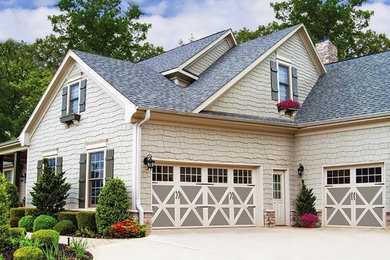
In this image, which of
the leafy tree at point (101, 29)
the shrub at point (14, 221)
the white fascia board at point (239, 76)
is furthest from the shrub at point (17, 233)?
the leafy tree at point (101, 29)

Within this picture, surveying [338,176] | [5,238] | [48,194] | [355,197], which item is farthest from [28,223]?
[355,197]

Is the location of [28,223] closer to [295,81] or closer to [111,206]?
[111,206]

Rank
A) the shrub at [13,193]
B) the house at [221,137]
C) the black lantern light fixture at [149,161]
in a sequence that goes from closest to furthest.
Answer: the black lantern light fixture at [149,161]
the house at [221,137]
the shrub at [13,193]

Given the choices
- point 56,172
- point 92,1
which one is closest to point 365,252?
point 56,172

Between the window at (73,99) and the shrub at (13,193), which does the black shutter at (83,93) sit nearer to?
the window at (73,99)

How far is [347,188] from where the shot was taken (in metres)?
16.4

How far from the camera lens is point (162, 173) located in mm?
14742

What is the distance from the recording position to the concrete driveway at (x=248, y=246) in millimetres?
10000

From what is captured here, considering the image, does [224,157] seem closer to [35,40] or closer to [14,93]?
[14,93]

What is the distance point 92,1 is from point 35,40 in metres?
5.89

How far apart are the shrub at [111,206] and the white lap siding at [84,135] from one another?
0.54 metres

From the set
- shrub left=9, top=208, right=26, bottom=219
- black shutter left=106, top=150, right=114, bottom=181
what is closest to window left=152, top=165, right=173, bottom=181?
black shutter left=106, top=150, right=114, bottom=181

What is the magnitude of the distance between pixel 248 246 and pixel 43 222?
6914mm

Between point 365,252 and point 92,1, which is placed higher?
point 92,1
